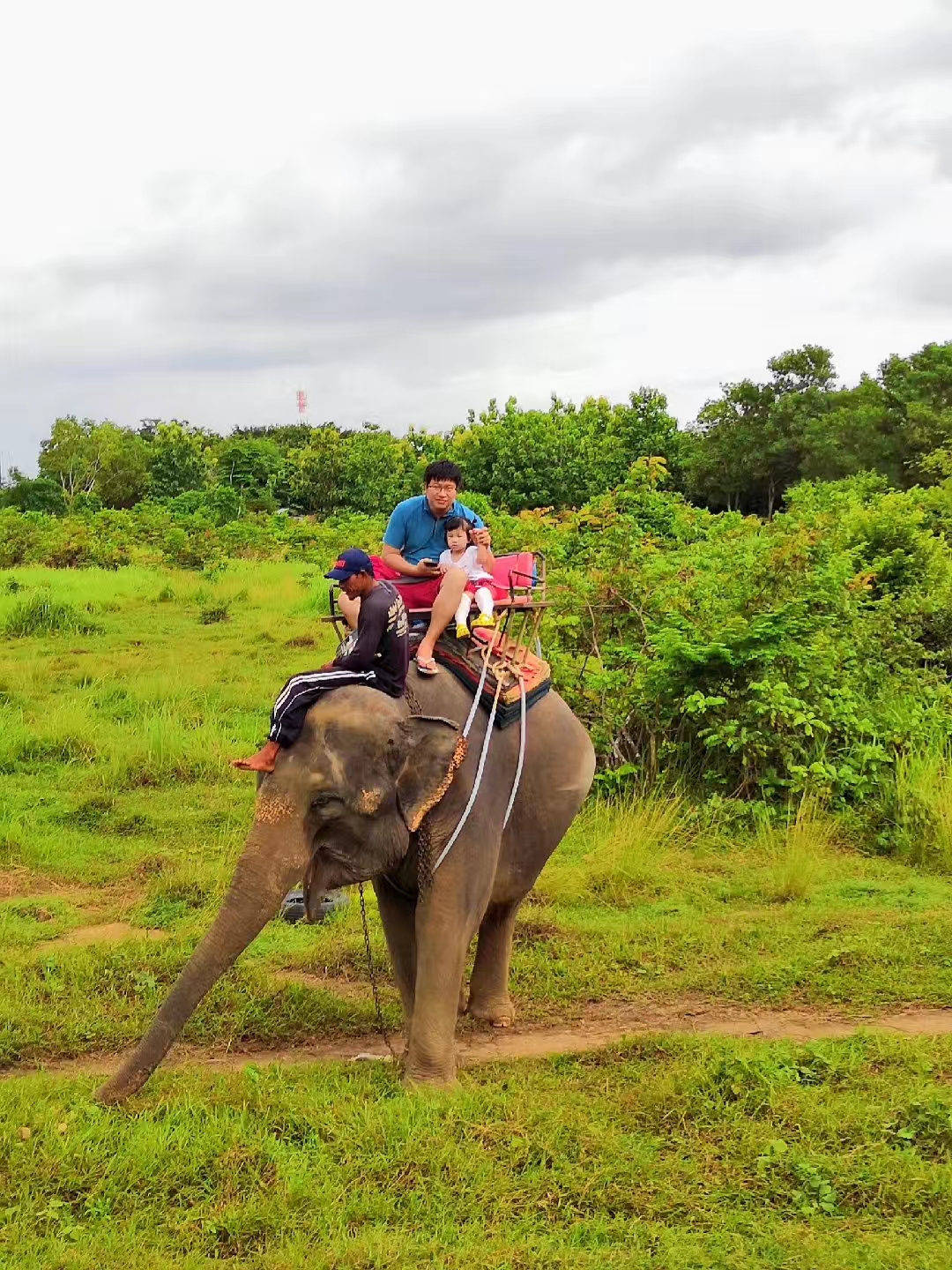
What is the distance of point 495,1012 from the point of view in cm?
517

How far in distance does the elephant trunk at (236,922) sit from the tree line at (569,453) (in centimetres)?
1942

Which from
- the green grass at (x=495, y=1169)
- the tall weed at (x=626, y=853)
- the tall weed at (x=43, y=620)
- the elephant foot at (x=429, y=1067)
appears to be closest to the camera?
the green grass at (x=495, y=1169)

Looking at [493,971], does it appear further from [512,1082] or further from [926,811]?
[926,811]

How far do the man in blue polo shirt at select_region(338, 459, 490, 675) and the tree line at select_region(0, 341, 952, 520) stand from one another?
59.0ft

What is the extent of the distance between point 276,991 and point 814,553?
17.5ft

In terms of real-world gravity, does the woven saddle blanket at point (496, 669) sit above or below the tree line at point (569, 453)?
below

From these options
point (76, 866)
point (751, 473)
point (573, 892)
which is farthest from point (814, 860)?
point (751, 473)

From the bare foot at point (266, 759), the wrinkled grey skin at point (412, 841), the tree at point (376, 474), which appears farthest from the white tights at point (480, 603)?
the tree at point (376, 474)

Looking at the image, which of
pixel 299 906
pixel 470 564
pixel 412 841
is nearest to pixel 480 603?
pixel 470 564

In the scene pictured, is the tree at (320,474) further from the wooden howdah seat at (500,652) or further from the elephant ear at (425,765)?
the elephant ear at (425,765)

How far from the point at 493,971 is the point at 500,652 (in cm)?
142

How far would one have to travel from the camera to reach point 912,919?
6.24m

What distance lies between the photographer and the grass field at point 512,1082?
3.48 meters

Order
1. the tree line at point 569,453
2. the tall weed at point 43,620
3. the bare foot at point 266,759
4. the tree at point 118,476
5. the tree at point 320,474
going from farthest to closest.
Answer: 1. the tree at point 118,476
2. the tree at point 320,474
3. the tree line at point 569,453
4. the tall weed at point 43,620
5. the bare foot at point 266,759
